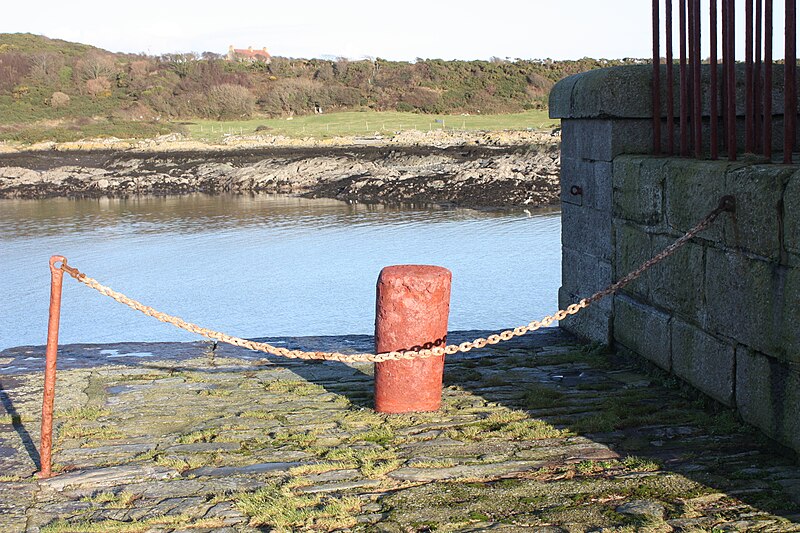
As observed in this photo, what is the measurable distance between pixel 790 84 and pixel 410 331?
262 cm

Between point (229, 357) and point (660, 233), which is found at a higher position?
point (660, 233)

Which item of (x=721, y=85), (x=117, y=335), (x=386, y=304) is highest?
(x=721, y=85)

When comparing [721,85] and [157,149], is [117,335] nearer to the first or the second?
[721,85]

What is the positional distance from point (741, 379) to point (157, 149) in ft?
110

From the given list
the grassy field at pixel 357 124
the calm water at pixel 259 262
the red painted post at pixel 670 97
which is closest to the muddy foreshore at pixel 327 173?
the calm water at pixel 259 262

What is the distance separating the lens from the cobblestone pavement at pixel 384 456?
4625 millimetres

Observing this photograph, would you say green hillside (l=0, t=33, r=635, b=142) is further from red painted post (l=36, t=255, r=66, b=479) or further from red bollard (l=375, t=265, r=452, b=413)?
red painted post (l=36, t=255, r=66, b=479)

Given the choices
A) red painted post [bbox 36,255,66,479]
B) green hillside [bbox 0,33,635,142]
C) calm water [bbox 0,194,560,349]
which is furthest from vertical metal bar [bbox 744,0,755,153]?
green hillside [bbox 0,33,635,142]

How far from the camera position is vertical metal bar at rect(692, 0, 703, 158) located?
22.5 ft

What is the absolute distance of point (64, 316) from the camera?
1190 cm

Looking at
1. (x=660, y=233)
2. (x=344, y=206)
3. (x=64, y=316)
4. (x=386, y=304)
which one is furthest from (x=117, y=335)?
(x=344, y=206)

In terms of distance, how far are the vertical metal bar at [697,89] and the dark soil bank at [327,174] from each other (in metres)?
16.9

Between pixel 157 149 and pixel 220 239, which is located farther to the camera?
pixel 157 149

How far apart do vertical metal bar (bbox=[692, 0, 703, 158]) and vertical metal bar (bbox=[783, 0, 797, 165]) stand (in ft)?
3.34
